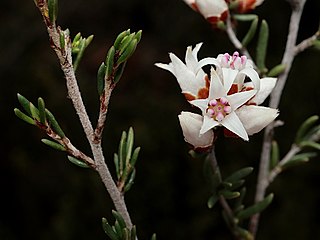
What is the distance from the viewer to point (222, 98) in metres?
1.18

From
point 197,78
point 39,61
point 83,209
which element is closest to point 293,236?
point 83,209

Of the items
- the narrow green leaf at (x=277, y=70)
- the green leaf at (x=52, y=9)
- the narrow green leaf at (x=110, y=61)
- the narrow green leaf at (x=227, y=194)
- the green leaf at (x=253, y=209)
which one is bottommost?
the green leaf at (x=253, y=209)

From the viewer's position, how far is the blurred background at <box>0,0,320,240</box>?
9.01ft

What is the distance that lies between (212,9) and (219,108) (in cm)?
39

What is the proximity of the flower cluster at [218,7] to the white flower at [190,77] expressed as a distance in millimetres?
258

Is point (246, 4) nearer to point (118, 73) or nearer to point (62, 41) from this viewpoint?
point (118, 73)

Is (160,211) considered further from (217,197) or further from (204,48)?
(204,48)

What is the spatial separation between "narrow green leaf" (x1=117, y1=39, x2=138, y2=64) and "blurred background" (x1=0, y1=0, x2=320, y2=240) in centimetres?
157

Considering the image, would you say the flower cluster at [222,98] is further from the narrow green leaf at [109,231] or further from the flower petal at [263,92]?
the narrow green leaf at [109,231]

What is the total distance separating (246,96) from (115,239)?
0.38 meters

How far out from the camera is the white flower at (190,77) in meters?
1.23

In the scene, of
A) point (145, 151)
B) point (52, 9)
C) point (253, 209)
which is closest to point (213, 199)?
point (253, 209)

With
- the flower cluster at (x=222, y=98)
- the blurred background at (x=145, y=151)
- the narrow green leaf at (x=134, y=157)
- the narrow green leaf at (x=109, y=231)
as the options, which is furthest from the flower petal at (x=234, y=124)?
the blurred background at (x=145, y=151)

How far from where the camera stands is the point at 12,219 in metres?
3.18
